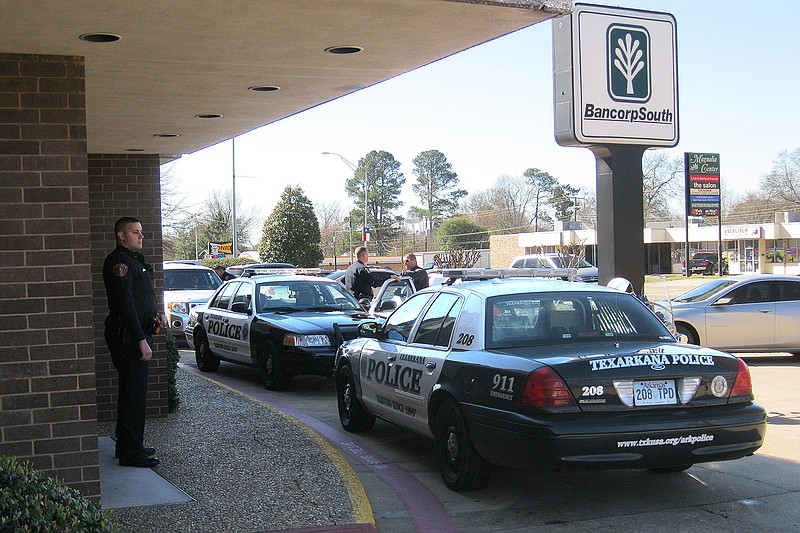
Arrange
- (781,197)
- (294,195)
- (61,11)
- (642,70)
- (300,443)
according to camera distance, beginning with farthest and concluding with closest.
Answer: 1. (781,197)
2. (294,195)
3. (642,70)
4. (300,443)
5. (61,11)

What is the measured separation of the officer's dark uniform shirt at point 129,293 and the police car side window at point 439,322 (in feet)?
7.50

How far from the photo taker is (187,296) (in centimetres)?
1819

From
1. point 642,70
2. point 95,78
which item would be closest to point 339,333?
point 642,70

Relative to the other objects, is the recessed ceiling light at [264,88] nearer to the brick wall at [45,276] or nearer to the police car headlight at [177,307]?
the brick wall at [45,276]

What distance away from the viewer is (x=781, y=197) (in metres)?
93.5

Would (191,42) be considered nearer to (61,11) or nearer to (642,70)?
(61,11)

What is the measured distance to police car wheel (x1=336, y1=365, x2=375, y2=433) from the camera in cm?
889

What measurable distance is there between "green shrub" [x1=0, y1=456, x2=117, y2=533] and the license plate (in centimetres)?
348

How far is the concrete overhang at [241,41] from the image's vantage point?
473cm

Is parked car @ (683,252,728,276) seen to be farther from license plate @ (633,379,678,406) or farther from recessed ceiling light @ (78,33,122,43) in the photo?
recessed ceiling light @ (78,33,122,43)

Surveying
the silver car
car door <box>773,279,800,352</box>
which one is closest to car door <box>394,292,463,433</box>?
the silver car

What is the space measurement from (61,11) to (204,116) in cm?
387

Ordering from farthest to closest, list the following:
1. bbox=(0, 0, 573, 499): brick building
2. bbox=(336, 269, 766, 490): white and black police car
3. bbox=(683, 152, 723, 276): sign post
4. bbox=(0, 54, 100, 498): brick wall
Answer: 1. bbox=(683, 152, 723, 276): sign post
2. bbox=(336, 269, 766, 490): white and black police car
3. bbox=(0, 54, 100, 498): brick wall
4. bbox=(0, 0, 573, 499): brick building

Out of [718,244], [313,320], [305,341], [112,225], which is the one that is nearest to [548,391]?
[112,225]
